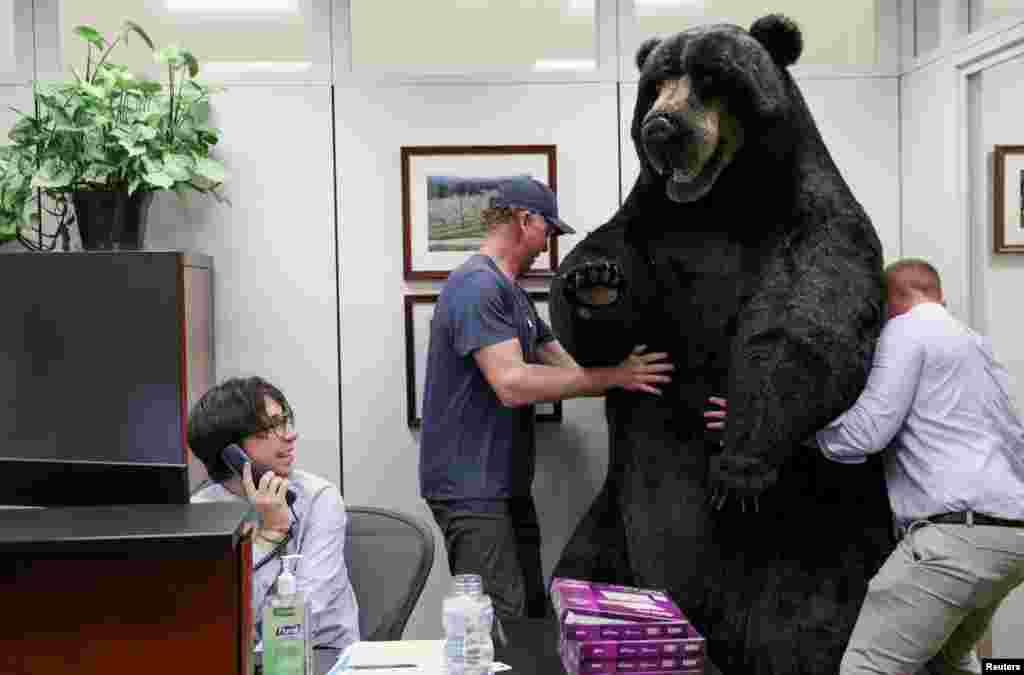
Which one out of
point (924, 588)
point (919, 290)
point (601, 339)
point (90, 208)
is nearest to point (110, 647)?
point (601, 339)

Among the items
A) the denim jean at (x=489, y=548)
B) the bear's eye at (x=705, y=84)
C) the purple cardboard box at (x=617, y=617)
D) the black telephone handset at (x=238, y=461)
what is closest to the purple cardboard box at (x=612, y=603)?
the purple cardboard box at (x=617, y=617)

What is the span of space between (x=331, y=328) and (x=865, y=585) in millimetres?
1682

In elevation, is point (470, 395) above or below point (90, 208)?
below

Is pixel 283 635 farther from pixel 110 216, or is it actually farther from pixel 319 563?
pixel 110 216

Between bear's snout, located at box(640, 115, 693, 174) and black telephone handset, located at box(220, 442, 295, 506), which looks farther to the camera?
bear's snout, located at box(640, 115, 693, 174)

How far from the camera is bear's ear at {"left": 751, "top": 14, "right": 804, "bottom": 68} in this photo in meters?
2.48

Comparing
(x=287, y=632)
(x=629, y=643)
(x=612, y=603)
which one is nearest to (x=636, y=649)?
(x=629, y=643)

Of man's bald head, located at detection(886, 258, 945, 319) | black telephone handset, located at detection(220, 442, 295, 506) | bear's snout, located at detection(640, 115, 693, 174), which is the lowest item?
black telephone handset, located at detection(220, 442, 295, 506)

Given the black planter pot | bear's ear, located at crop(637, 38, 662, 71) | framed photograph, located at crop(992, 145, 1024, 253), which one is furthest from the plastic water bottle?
framed photograph, located at crop(992, 145, 1024, 253)

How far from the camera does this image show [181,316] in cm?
122

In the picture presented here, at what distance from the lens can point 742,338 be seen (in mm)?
2348

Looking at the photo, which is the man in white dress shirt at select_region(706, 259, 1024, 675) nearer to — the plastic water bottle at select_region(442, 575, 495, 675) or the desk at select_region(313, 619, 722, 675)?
the desk at select_region(313, 619, 722, 675)

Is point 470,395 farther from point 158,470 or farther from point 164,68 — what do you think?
point 158,470

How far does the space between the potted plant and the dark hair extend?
3.00 feet
